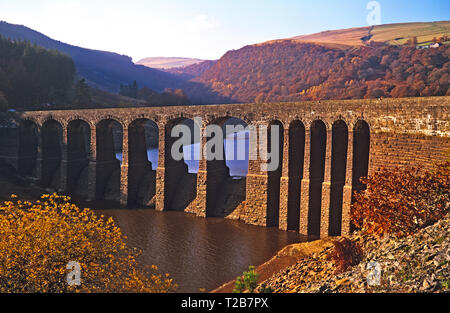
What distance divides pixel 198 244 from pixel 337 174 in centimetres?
1165

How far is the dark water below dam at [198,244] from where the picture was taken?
78.0 ft

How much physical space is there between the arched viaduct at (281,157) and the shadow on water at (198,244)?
1724 mm

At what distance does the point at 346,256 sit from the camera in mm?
18156

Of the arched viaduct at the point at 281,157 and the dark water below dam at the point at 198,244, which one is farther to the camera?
the arched viaduct at the point at 281,157

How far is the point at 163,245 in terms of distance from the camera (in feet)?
94.0

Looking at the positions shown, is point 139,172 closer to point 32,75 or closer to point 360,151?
point 360,151

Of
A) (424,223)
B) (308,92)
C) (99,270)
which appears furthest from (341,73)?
(99,270)

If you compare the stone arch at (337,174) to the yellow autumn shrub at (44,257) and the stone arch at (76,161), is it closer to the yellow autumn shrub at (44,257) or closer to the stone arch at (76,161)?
the yellow autumn shrub at (44,257)

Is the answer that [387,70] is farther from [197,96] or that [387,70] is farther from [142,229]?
[197,96]

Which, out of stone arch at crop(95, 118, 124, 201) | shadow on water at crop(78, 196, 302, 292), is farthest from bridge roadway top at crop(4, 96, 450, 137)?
shadow on water at crop(78, 196, 302, 292)

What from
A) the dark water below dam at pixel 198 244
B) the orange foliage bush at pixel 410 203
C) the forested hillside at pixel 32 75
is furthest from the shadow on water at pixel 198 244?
the forested hillside at pixel 32 75

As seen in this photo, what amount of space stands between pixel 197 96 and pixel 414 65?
11629cm

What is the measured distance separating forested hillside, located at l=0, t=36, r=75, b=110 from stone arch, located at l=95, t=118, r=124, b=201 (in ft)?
134

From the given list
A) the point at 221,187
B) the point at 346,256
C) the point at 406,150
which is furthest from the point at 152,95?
the point at 346,256
